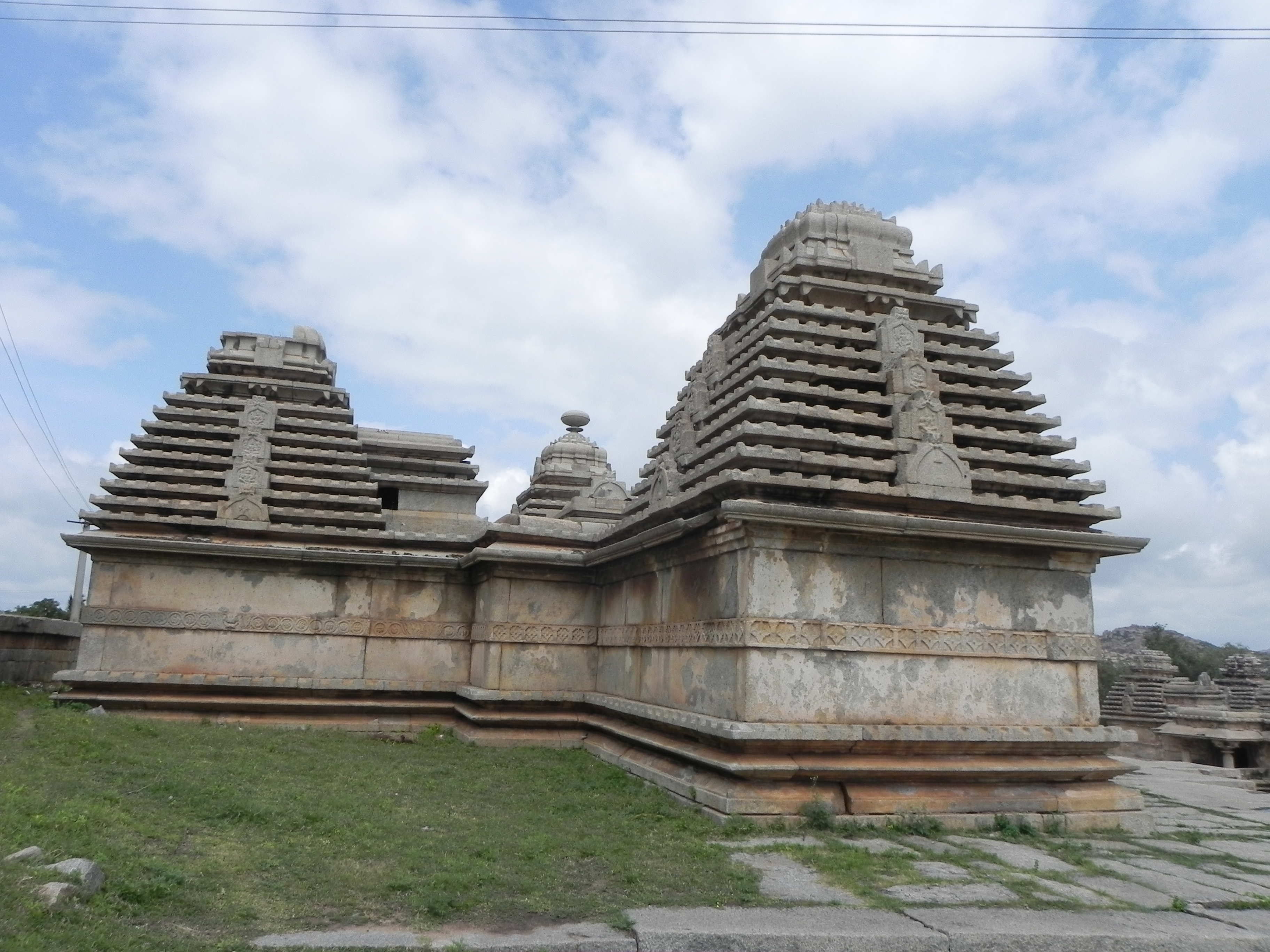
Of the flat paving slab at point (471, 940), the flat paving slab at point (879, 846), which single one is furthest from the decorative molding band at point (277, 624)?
the flat paving slab at point (471, 940)

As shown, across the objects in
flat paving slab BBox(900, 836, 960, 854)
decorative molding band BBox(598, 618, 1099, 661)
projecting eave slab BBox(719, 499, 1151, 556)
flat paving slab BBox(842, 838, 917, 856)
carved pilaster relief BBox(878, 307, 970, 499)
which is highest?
carved pilaster relief BBox(878, 307, 970, 499)

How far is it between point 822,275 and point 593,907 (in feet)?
28.7

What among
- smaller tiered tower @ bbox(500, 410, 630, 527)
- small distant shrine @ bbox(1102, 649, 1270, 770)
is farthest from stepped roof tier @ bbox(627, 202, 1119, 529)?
small distant shrine @ bbox(1102, 649, 1270, 770)

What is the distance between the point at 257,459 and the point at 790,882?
12194 mm

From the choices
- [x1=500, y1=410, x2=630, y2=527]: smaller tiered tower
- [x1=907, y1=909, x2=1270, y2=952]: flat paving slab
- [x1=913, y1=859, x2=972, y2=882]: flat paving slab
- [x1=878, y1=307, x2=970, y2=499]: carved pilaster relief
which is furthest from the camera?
[x1=500, y1=410, x2=630, y2=527]: smaller tiered tower

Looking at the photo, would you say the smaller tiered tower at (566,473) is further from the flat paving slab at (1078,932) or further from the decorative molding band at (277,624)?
the flat paving slab at (1078,932)

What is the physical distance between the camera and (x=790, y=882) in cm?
650

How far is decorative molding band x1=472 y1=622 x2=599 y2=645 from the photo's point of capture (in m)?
13.6

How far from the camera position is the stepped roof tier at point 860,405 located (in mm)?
9945

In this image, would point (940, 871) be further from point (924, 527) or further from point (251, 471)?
point (251, 471)

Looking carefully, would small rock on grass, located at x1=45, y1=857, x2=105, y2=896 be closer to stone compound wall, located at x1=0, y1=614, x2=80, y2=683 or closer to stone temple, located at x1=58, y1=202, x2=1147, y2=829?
stone temple, located at x1=58, y1=202, x2=1147, y2=829

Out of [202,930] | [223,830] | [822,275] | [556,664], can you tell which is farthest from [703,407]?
[202,930]

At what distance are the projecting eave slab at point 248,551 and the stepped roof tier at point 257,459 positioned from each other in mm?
414

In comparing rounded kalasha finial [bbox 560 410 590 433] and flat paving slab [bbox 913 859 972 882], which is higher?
rounded kalasha finial [bbox 560 410 590 433]
